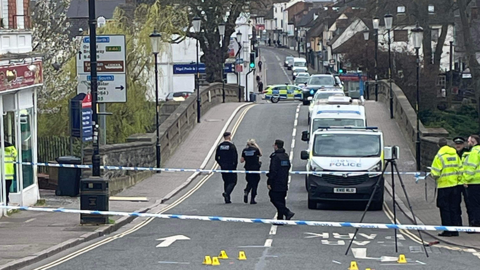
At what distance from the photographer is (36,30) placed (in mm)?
35500

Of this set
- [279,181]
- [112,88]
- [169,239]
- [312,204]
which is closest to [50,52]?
[112,88]

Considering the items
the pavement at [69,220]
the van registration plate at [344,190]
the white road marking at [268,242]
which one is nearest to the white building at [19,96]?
the pavement at [69,220]

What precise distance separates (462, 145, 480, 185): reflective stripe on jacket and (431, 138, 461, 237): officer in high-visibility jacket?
0.14 metres

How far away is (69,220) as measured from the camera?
1802 centimetres

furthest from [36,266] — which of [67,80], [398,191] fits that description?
[67,80]

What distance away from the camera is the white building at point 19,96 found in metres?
19.0

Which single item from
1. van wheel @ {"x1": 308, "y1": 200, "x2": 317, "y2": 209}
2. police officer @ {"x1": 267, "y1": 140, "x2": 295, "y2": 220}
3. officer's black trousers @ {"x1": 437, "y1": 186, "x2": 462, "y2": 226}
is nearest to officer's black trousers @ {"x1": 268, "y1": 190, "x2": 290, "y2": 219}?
police officer @ {"x1": 267, "y1": 140, "x2": 295, "y2": 220}

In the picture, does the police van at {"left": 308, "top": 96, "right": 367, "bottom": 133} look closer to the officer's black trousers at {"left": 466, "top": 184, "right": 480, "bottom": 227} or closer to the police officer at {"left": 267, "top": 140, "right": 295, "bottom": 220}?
the police officer at {"left": 267, "top": 140, "right": 295, "bottom": 220}

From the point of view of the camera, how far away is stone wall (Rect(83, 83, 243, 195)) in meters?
24.0

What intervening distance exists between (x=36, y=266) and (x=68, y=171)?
32.9ft

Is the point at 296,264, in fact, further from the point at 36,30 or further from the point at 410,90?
the point at 410,90

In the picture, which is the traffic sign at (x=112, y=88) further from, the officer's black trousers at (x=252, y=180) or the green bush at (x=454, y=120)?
the green bush at (x=454, y=120)

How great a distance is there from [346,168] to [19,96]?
7.65 meters

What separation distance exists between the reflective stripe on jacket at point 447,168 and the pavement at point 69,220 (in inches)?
244
